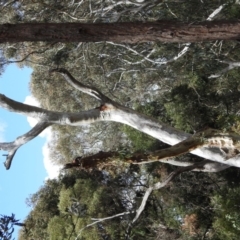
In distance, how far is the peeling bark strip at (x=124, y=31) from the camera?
6.41 m

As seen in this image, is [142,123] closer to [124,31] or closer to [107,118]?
[107,118]

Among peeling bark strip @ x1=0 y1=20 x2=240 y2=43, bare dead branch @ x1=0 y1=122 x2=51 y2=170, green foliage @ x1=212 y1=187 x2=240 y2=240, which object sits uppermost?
peeling bark strip @ x1=0 y1=20 x2=240 y2=43

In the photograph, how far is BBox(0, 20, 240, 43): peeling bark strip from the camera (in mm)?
6412

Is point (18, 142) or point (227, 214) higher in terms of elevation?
point (18, 142)

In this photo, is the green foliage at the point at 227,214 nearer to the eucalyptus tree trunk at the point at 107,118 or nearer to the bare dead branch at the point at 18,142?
the eucalyptus tree trunk at the point at 107,118

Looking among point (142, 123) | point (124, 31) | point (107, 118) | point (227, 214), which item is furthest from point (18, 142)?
point (227, 214)

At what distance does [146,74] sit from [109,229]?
6.39m

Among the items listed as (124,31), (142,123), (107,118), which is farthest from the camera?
(107,118)

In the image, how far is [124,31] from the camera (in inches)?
259

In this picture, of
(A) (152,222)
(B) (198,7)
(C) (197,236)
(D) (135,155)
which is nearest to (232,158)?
(D) (135,155)

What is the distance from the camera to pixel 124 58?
16.9 metres

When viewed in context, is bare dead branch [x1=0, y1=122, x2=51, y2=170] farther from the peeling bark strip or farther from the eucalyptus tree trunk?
the peeling bark strip

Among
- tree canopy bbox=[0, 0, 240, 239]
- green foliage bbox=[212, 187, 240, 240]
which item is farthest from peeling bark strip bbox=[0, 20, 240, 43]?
green foliage bbox=[212, 187, 240, 240]

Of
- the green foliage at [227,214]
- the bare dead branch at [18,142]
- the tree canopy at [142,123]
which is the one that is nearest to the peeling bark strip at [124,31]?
the tree canopy at [142,123]
